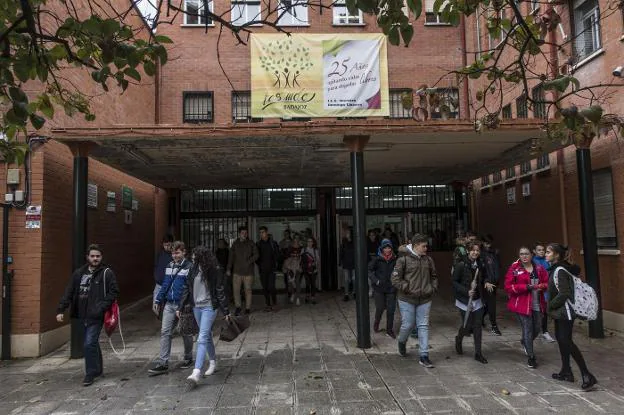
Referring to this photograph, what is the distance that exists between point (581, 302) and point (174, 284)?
482 centimetres

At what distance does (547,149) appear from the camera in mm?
8398

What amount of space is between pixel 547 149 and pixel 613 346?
135 inches

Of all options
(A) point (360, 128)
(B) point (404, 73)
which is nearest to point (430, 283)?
(A) point (360, 128)

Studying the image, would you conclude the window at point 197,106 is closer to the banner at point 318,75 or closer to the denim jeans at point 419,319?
the banner at point 318,75

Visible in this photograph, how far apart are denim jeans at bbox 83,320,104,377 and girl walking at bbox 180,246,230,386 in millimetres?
1109

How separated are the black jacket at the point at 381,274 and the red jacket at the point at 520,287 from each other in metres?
2.08

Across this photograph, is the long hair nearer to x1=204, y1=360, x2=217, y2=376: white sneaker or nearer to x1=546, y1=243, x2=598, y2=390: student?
x1=204, y1=360, x2=217, y2=376: white sneaker

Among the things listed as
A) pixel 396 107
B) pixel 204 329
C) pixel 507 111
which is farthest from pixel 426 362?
pixel 396 107

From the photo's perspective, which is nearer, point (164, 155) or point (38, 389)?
point (38, 389)

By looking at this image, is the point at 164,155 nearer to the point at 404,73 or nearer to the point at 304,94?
the point at 304,94

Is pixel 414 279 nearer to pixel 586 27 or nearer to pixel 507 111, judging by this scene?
pixel 586 27

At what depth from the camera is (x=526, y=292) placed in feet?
19.5

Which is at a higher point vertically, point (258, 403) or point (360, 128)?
point (360, 128)

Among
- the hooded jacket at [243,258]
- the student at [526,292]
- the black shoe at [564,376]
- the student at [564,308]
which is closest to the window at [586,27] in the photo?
the student at [526,292]
